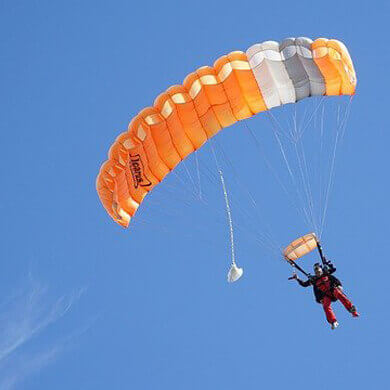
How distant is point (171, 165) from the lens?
53.2 ft

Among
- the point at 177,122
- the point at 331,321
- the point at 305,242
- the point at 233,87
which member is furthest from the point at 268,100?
the point at 331,321

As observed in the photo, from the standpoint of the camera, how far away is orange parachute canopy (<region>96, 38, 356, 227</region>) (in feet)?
52.7

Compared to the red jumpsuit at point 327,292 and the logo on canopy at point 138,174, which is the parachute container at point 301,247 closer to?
the red jumpsuit at point 327,292

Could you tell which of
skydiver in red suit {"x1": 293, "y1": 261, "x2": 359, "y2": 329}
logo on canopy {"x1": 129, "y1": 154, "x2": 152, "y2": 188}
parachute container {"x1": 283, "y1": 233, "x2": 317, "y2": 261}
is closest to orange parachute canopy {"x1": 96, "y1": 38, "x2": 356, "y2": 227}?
logo on canopy {"x1": 129, "y1": 154, "x2": 152, "y2": 188}

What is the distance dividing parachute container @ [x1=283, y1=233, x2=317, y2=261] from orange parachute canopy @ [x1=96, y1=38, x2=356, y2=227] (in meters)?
2.94

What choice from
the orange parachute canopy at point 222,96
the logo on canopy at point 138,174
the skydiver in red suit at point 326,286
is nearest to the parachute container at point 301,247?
the skydiver in red suit at point 326,286

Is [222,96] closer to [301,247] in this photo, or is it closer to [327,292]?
[301,247]

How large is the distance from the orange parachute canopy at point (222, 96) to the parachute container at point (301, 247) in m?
2.94

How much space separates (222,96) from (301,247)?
362cm

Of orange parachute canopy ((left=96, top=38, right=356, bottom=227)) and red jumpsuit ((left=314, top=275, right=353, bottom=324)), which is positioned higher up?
orange parachute canopy ((left=96, top=38, right=356, bottom=227))

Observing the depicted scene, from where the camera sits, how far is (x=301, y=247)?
16.9 metres

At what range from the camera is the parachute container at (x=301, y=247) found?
663 inches

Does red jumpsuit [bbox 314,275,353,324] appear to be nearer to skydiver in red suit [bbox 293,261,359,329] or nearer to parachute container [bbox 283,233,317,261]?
skydiver in red suit [bbox 293,261,359,329]

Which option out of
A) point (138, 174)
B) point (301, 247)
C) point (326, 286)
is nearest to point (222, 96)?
point (138, 174)
